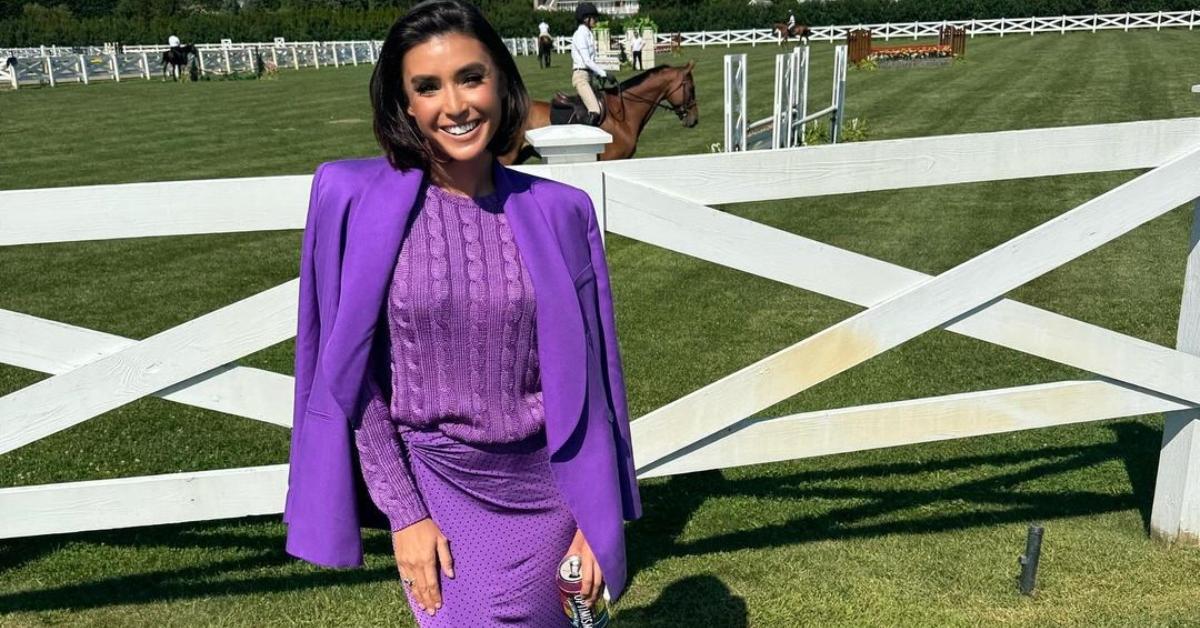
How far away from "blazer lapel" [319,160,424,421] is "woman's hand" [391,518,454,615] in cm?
30

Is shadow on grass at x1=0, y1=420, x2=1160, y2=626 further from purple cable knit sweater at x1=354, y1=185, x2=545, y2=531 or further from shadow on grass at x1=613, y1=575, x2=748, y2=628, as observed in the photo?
purple cable knit sweater at x1=354, y1=185, x2=545, y2=531

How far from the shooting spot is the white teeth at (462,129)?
1.94m

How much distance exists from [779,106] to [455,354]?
12534mm

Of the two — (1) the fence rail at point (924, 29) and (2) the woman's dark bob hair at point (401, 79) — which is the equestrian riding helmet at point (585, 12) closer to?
(2) the woman's dark bob hair at point (401, 79)

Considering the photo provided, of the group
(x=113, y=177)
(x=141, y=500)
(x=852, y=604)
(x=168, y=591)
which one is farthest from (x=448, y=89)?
(x=113, y=177)

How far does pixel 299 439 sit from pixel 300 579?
2137mm

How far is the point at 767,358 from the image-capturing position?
3.45 m

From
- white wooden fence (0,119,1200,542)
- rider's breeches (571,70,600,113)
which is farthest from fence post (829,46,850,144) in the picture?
white wooden fence (0,119,1200,542)

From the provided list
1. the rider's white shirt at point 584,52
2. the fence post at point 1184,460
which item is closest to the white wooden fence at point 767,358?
the fence post at point 1184,460

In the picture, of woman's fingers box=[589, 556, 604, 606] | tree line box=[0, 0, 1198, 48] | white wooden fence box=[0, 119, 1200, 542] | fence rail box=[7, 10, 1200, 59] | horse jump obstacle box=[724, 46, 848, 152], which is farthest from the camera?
tree line box=[0, 0, 1198, 48]

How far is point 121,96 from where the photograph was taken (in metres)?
29.5

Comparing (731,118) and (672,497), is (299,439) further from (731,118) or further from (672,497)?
(731,118)

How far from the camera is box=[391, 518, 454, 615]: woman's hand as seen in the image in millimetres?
2053

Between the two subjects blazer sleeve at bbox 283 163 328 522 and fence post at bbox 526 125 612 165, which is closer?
blazer sleeve at bbox 283 163 328 522
